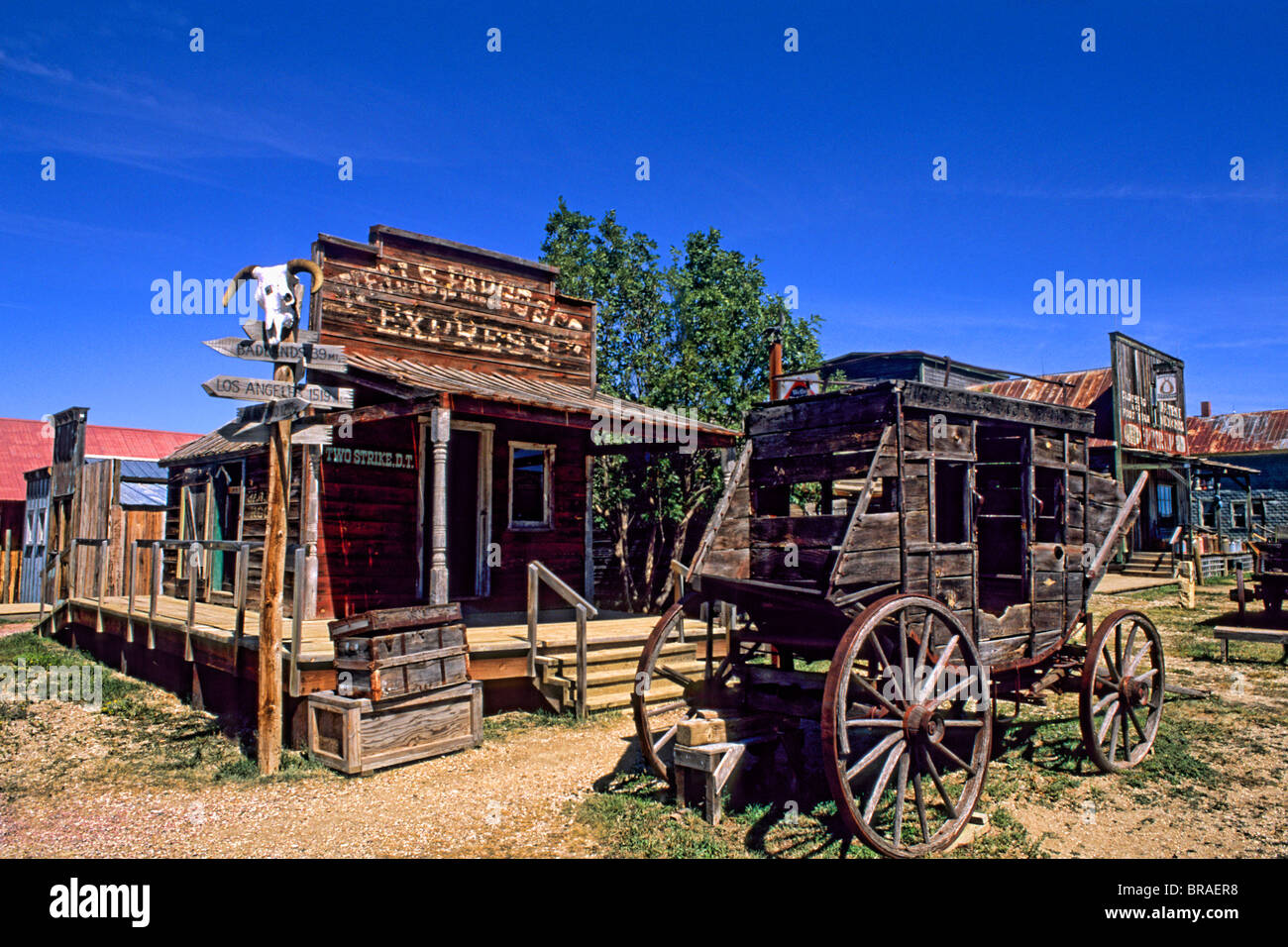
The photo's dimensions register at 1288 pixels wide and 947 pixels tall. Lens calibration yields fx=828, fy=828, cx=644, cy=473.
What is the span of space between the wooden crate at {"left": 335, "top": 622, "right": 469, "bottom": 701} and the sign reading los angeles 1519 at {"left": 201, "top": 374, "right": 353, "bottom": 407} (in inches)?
79.5

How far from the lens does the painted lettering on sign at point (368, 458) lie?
10.5 meters

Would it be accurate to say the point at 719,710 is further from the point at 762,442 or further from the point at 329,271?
the point at 329,271

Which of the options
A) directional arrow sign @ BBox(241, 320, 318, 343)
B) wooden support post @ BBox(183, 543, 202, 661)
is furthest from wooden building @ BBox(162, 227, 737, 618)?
directional arrow sign @ BBox(241, 320, 318, 343)

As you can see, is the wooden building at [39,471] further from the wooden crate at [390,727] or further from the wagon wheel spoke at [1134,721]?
the wagon wheel spoke at [1134,721]

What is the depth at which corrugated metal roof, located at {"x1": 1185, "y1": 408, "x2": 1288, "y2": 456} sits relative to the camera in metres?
32.5

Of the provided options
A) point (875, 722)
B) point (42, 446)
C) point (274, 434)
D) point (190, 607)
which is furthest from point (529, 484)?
point (42, 446)

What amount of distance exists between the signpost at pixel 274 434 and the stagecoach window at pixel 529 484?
5.21 m

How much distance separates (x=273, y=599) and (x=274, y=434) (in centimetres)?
139

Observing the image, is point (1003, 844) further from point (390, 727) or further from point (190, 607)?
point (190, 607)

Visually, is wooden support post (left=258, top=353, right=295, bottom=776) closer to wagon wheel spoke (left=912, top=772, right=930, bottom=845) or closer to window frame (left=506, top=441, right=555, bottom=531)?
wagon wheel spoke (left=912, top=772, right=930, bottom=845)

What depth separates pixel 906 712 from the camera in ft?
15.8

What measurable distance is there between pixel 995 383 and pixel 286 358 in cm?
2869

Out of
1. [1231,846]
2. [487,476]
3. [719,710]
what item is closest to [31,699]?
[487,476]

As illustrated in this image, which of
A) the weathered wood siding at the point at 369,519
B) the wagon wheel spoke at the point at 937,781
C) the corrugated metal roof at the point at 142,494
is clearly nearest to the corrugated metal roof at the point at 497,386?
the weathered wood siding at the point at 369,519
